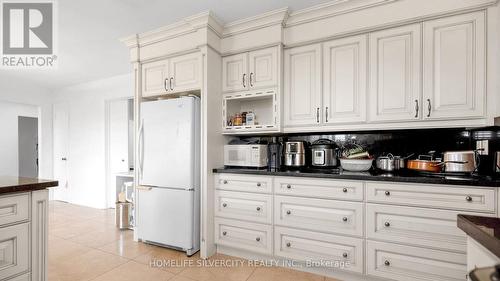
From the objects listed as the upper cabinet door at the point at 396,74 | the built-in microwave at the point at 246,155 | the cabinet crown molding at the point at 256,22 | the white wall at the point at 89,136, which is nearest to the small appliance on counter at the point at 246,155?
the built-in microwave at the point at 246,155

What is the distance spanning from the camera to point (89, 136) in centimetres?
428

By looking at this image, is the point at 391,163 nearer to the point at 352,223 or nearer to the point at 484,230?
the point at 352,223

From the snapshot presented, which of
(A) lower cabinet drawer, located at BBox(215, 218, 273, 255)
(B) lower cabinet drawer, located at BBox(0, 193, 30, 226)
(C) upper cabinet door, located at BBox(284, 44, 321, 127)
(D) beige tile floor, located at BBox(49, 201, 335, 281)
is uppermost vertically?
(C) upper cabinet door, located at BBox(284, 44, 321, 127)

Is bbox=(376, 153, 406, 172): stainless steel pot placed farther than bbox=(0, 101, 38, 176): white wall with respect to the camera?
No

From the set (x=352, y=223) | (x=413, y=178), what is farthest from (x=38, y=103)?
(x=413, y=178)

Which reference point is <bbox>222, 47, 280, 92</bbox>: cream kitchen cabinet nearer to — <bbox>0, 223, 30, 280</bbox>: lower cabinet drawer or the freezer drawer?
the freezer drawer

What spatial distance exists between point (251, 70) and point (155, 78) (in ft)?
3.69

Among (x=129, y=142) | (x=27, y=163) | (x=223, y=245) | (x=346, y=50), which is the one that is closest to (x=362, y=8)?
(x=346, y=50)

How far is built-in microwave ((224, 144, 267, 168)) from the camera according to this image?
7.57ft

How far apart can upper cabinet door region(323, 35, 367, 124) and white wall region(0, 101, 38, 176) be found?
221 inches

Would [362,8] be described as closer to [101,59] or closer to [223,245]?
[223,245]

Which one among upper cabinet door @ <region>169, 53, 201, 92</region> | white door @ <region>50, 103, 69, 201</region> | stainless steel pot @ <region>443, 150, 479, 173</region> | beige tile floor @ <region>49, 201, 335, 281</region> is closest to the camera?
stainless steel pot @ <region>443, 150, 479, 173</region>

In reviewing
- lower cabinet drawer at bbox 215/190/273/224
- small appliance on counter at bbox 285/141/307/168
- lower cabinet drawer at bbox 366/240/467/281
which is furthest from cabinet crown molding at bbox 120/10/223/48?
Result: lower cabinet drawer at bbox 366/240/467/281

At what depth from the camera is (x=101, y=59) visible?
10.9ft
